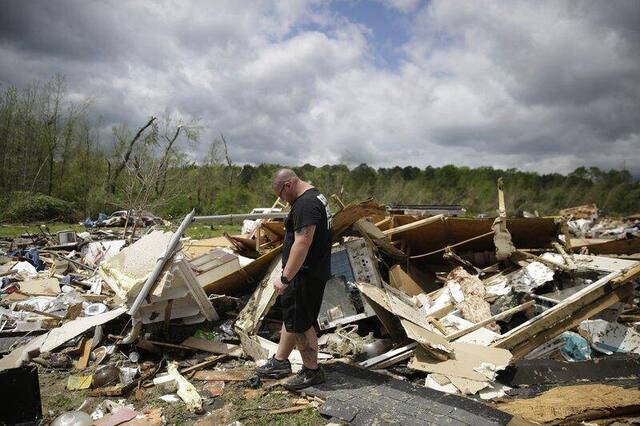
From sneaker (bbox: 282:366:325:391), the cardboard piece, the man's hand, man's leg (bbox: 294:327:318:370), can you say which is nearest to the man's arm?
the man's hand

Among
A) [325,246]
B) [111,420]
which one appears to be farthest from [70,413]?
[325,246]

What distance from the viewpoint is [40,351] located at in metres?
4.08

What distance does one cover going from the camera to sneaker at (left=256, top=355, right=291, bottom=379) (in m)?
3.37

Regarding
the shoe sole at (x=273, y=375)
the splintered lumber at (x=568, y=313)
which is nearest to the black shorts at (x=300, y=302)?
the shoe sole at (x=273, y=375)

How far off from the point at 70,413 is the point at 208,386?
1.02 m

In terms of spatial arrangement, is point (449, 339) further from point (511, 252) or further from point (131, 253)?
point (131, 253)

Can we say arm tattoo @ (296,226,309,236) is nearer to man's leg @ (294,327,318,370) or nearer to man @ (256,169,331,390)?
man @ (256,169,331,390)

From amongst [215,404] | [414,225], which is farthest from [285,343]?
[414,225]

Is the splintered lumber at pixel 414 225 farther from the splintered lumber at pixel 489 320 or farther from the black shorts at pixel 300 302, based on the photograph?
the black shorts at pixel 300 302

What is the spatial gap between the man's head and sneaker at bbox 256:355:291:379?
1414mm

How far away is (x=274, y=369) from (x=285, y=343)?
0.28 meters

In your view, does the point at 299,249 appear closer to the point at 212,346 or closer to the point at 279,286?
the point at 279,286

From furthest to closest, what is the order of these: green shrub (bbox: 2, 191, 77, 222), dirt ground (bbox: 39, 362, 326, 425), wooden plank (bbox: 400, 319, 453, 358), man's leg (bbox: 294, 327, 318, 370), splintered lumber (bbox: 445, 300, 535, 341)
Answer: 1. green shrub (bbox: 2, 191, 77, 222)
2. splintered lumber (bbox: 445, 300, 535, 341)
3. wooden plank (bbox: 400, 319, 453, 358)
4. man's leg (bbox: 294, 327, 318, 370)
5. dirt ground (bbox: 39, 362, 326, 425)

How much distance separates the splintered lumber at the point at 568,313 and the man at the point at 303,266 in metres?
1.89
